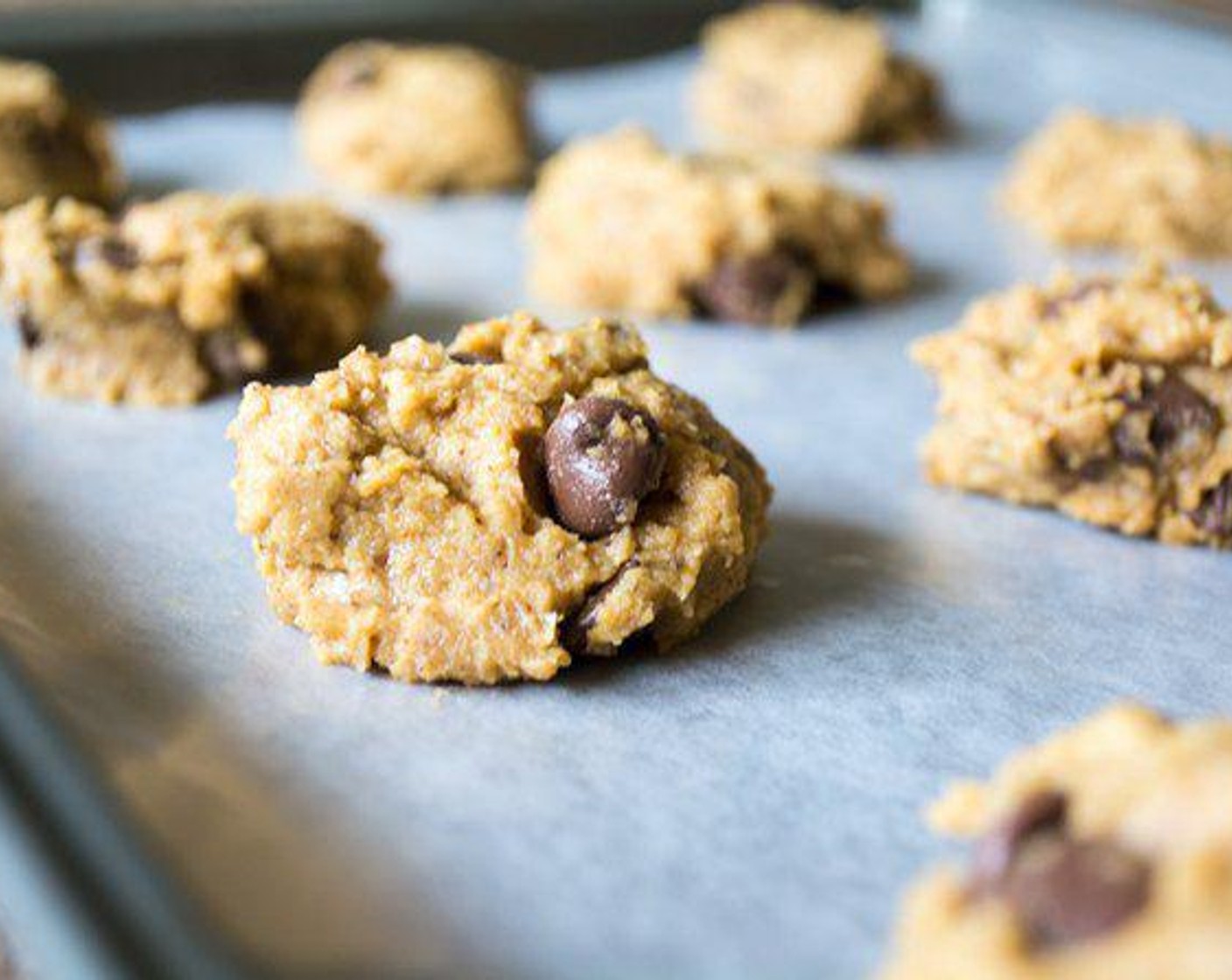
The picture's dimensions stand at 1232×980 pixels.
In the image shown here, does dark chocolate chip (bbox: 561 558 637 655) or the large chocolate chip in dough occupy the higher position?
the large chocolate chip in dough

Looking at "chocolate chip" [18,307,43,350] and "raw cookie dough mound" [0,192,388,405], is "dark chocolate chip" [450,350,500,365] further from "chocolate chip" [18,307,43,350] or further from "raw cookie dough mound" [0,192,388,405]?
"chocolate chip" [18,307,43,350]

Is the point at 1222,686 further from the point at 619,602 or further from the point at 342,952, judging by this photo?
the point at 342,952

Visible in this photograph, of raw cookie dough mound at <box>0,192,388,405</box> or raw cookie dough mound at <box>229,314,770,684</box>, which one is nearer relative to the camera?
raw cookie dough mound at <box>229,314,770,684</box>

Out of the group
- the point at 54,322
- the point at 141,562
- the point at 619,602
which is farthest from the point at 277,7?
the point at 619,602

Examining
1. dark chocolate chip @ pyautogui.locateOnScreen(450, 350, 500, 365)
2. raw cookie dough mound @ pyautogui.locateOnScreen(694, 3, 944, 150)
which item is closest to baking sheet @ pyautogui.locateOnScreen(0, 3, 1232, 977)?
dark chocolate chip @ pyautogui.locateOnScreen(450, 350, 500, 365)

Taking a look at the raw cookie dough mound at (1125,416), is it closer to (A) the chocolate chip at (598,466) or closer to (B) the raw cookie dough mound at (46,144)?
(A) the chocolate chip at (598,466)

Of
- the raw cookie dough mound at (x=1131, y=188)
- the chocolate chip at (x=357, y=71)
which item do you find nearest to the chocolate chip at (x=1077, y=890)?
the raw cookie dough mound at (x=1131, y=188)
